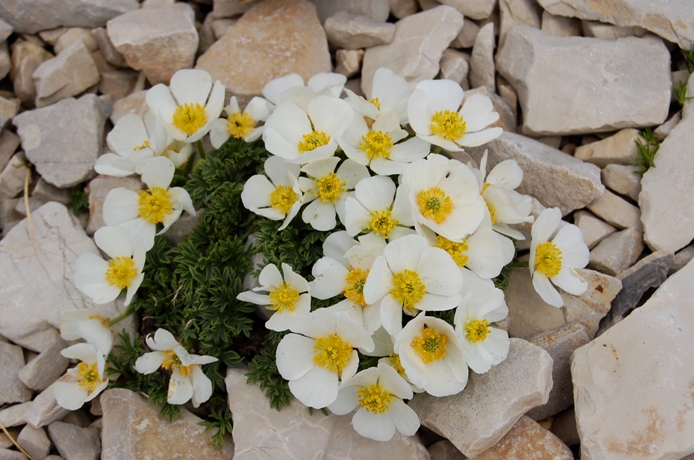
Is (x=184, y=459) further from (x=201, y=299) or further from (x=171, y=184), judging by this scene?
(x=171, y=184)

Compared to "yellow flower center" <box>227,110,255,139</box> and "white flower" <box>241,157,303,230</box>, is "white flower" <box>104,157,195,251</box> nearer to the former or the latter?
"white flower" <box>241,157,303,230</box>

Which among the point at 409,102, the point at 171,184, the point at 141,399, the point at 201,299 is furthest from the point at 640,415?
the point at 171,184

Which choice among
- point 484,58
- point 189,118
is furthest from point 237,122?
point 484,58

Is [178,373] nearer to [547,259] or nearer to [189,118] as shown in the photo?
[189,118]

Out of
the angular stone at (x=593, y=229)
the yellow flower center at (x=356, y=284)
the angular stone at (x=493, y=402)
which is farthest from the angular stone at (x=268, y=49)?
the angular stone at (x=493, y=402)

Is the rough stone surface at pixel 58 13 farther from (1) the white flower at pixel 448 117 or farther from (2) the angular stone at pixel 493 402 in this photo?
(2) the angular stone at pixel 493 402

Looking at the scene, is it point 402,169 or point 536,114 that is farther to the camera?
point 536,114

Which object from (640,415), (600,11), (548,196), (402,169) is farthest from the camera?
(600,11)
